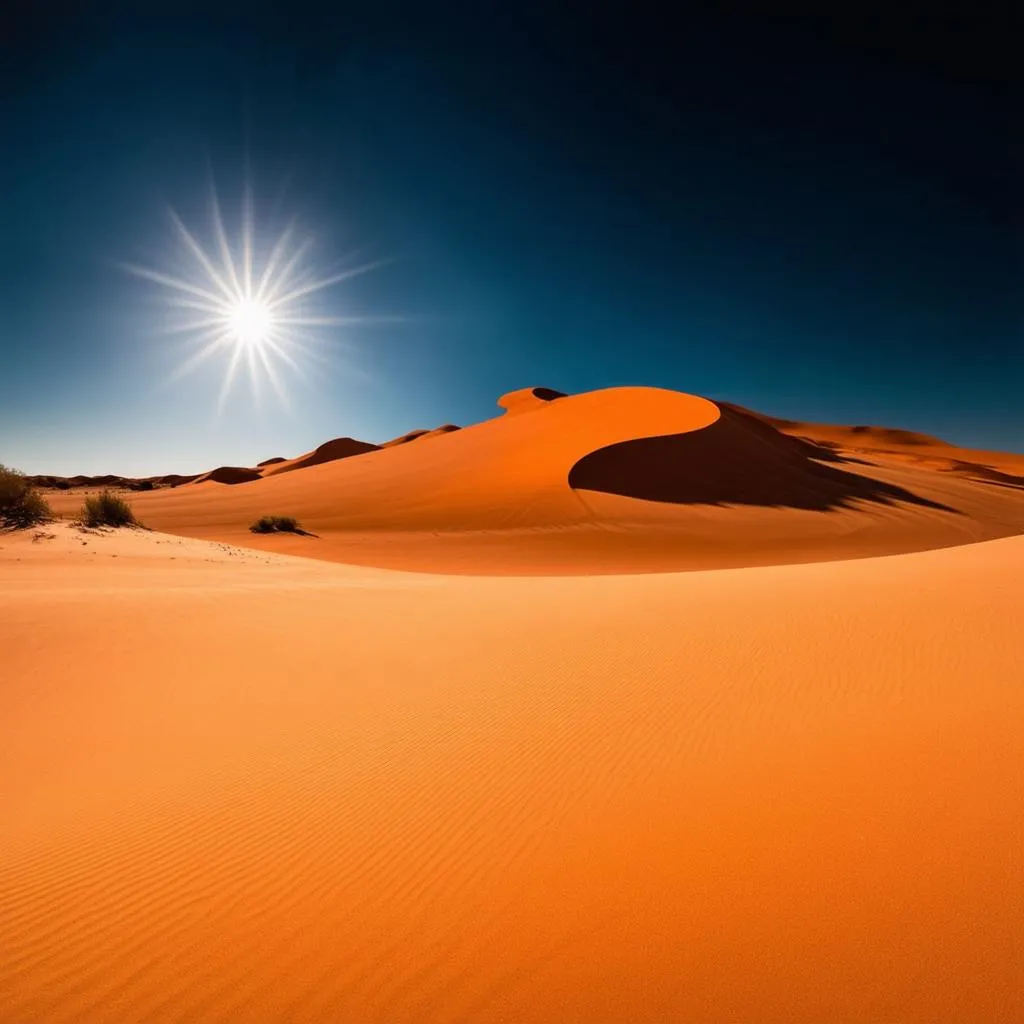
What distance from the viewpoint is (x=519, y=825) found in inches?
112

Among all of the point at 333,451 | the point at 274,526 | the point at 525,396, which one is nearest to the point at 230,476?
the point at 333,451

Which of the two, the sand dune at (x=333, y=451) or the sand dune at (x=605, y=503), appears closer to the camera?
the sand dune at (x=605, y=503)

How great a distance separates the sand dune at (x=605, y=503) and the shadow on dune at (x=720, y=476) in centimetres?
13

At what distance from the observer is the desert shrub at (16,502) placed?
44.2 feet

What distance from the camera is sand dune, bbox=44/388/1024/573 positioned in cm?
2005

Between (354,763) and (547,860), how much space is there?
5.23 feet

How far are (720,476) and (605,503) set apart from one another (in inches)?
341

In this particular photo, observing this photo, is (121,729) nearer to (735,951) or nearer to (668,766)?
(668,766)

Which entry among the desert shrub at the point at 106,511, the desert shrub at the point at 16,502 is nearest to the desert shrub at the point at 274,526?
the desert shrub at the point at 106,511

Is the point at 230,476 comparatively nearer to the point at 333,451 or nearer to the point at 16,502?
the point at 333,451

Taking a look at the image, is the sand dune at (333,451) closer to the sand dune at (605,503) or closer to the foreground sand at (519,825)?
the sand dune at (605,503)

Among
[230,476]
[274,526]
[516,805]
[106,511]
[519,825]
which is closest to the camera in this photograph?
[519,825]

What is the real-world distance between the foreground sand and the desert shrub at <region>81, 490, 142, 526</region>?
41.8 ft

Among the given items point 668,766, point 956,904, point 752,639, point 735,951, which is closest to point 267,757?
point 668,766
